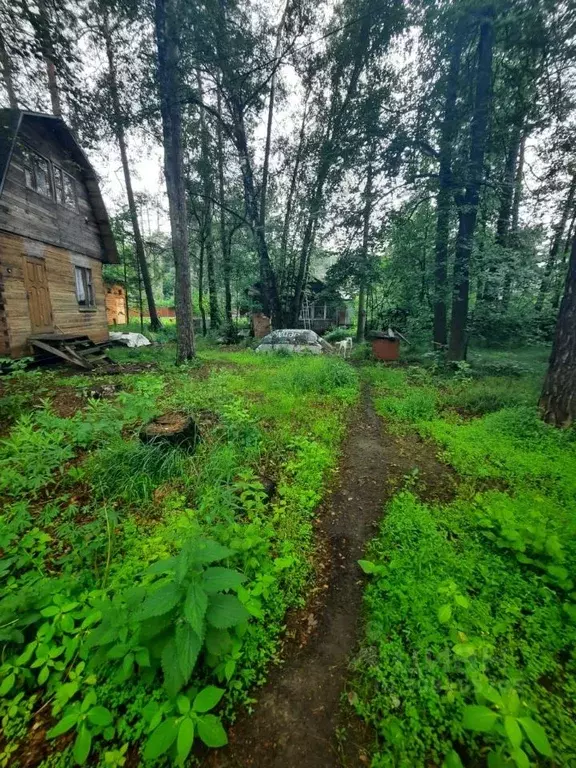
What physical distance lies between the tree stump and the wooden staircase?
621cm

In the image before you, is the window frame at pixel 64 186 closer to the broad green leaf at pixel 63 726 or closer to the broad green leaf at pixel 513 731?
the broad green leaf at pixel 63 726

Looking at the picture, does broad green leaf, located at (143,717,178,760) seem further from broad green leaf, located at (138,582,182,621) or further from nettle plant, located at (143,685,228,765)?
broad green leaf, located at (138,582,182,621)

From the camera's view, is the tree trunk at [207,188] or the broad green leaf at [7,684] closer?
the broad green leaf at [7,684]

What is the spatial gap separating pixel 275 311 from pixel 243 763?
14357 millimetres

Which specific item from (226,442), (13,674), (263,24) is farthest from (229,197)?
(13,674)

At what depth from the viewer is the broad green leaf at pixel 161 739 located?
1176 mm

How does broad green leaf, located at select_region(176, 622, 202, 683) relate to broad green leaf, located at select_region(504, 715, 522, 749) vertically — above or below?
above

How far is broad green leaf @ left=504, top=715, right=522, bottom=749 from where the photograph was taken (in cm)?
109

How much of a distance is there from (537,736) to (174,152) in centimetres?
1095

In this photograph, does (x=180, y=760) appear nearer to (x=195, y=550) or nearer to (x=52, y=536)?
(x=195, y=550)

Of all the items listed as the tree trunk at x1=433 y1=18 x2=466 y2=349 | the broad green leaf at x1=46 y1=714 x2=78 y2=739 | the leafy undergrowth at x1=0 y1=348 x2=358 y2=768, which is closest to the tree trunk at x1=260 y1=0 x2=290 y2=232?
the tree trunk at x1=433 y1=18 x2=466 y2=349

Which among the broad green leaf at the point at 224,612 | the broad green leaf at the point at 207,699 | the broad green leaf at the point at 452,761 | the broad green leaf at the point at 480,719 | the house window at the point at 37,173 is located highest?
the house window at the point at 37,173

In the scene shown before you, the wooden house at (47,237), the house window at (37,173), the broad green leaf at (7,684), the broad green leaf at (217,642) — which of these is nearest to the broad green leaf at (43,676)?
the broad green leaf at (7,684)

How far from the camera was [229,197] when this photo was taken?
17.2 m
